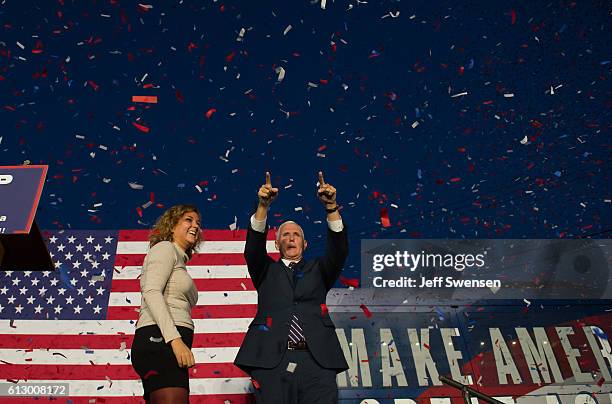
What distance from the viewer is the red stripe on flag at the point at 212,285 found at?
5073 mm

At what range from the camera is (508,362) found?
496cm

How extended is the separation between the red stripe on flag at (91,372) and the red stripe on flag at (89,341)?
16cm

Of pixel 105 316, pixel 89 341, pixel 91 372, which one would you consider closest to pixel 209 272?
pixel 105 316

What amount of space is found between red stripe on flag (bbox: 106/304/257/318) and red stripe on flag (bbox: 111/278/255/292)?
145mm

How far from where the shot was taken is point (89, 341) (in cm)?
484

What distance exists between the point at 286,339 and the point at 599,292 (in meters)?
5.07

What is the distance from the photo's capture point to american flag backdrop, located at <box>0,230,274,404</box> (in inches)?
182

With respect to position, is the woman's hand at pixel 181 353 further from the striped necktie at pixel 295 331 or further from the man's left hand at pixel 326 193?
the man's left hand at pixel 326 193

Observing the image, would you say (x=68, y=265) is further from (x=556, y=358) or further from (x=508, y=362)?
(x=556, y=358)

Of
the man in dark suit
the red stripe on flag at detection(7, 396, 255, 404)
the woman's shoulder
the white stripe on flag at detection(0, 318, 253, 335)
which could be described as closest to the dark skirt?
the woman's shoulder

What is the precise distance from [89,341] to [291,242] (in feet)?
6.67

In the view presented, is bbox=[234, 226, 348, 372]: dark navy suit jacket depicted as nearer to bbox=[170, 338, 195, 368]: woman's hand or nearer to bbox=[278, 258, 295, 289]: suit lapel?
bbox=[278, 258, 295, 289]: suit lapel

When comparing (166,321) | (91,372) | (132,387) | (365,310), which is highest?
(365,310)

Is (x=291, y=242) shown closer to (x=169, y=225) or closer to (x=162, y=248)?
(x=169, y=225)
